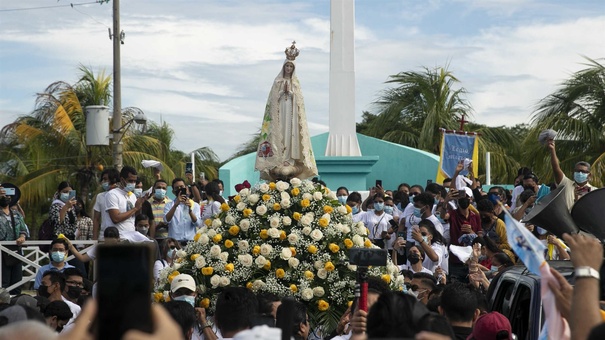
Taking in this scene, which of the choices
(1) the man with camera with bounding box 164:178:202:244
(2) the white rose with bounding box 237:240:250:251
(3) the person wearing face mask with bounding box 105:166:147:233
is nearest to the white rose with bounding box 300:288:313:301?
(2) the white rose with bounding box 237:240:250:251

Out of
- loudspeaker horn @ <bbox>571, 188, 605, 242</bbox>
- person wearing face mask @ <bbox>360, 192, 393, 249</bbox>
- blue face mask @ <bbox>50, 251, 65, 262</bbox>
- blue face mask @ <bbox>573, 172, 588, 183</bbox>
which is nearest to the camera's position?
loudspeaker horn @ <bbox>571, 188, 605, 242</bbox>

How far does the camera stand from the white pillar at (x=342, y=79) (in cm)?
2444

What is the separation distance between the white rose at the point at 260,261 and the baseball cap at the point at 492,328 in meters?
3.53

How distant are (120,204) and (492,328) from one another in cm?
807

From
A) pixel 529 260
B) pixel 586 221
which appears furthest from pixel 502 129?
pixel 529 260

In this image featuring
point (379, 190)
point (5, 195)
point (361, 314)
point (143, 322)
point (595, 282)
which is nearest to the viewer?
point (143, 322)

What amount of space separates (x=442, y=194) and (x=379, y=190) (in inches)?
42.4

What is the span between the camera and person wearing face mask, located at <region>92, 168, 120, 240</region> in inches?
513

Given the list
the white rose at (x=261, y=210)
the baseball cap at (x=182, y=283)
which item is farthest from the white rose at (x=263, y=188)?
the baseball cap at (x=182, y=283)

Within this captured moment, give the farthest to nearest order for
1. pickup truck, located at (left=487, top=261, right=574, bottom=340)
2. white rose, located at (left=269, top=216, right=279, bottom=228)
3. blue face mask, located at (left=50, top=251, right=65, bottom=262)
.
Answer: blue face mask, located at (left=50, top=251, right=65, bottom=262) → white rose, located at (left=269, top=216, right=279, bottom=228) → pickup truck, located at (left=487, top=261, right=574, bottom=340)

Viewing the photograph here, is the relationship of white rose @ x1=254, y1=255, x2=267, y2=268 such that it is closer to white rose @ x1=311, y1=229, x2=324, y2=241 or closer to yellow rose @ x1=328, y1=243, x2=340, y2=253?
white rose @ x1=311, y1=229, x2=324, y2=241

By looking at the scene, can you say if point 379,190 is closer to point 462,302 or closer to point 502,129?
point 462,302

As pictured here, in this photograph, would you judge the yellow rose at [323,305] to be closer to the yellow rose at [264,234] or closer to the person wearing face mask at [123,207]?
the yellow rose at [264,234]

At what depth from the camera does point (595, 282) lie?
354 centimetres
